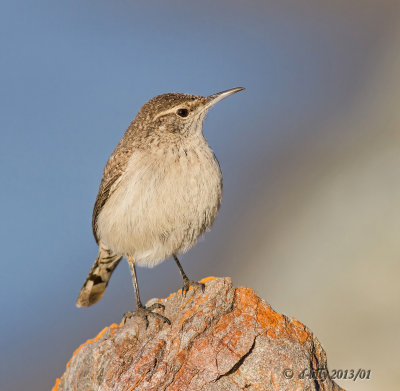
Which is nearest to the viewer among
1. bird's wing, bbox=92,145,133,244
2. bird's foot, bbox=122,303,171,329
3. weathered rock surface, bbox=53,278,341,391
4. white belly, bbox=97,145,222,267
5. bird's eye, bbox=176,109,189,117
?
weathered rock surface, bbox=53,278,341,391

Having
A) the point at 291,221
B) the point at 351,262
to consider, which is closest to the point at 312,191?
the point at 291,221

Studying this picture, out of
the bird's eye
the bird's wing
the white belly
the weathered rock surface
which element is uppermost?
the bird's eye

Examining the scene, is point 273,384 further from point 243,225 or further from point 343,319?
point 243,225

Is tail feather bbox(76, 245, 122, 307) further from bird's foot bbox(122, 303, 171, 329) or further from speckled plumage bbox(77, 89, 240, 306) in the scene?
bird's foot bbox(122, 303, 171, 329)

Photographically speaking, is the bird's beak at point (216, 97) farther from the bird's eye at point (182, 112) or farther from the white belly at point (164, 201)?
the white belly at point (164, 201)

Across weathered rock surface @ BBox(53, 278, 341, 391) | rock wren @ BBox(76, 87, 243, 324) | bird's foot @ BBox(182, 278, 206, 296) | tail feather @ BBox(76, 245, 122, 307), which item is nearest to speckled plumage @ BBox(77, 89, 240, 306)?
rock wren @ BBox(76, 87, 243, 324)

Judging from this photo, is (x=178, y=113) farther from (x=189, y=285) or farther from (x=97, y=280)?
(x=97, y=280)

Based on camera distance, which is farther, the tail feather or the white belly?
the tail feather

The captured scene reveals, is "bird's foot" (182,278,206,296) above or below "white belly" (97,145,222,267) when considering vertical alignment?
below
